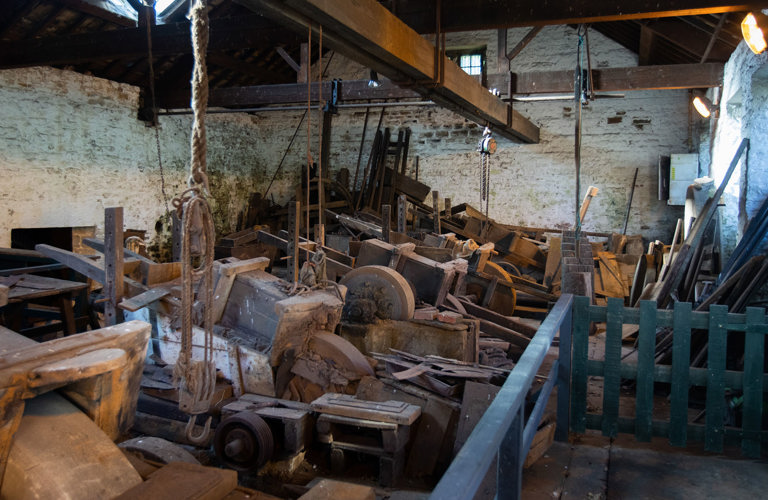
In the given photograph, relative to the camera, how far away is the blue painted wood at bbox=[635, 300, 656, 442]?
11.6 feet

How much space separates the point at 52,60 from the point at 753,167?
402 inches

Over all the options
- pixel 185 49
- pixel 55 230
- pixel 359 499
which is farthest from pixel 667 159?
pixel 55 230

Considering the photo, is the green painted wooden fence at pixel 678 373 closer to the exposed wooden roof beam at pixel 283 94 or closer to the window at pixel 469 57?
the exposed wooden roof beam at pixel 283 94

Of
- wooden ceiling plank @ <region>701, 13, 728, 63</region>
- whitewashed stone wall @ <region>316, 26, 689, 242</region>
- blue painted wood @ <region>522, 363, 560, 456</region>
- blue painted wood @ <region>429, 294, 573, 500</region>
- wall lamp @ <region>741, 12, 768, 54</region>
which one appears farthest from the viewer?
whitewashed stone wall @ <region>316, 26, 689, 242</region>

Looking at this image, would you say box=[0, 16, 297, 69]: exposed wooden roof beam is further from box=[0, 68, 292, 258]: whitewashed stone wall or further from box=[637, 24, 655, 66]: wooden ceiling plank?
box=[637, 24, 655, 66]: wooden ceiling plank

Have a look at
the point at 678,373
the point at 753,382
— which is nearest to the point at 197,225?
the point at 678,373

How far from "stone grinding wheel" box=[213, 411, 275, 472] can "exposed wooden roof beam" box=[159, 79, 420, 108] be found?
544cm

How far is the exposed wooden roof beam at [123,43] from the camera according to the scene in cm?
820

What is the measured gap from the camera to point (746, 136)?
7090 millimetres

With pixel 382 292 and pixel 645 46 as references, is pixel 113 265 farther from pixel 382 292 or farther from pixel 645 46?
pixel 645 46

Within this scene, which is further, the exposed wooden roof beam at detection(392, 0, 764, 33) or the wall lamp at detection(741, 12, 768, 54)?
the wall lamp at detection(741, 12, 768, 54)

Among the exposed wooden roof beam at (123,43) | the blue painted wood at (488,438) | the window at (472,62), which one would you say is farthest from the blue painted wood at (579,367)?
the window at (472,62)

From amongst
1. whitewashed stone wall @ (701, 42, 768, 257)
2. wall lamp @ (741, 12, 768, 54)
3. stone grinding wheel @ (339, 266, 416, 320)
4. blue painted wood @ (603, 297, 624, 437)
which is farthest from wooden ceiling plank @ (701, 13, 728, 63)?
blue painted wood @ (603, 297, 624, 437)

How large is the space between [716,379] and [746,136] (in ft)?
16.4
